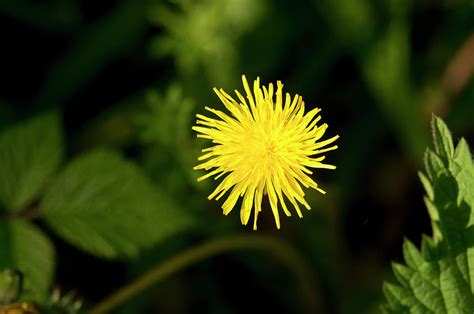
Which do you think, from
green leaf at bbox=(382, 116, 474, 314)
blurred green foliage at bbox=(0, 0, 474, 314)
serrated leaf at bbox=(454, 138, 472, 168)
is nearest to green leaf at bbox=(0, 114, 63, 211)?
blurred green foliage at bbox=(0, 0, 474, 314)

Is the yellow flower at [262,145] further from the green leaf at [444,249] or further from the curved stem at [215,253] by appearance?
the curved stem at [215,253]

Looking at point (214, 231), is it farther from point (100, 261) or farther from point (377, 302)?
point (377, 302)

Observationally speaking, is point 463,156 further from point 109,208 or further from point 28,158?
point 28,158

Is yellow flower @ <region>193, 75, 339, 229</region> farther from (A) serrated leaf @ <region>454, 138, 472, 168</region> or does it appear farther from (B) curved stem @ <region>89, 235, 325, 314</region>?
(B) curved stem @ <region>89, 235, 325, 314</region>

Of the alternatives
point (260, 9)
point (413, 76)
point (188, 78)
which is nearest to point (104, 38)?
point (188, 78)

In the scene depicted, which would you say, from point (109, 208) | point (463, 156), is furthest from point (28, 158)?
point (463, 156)
